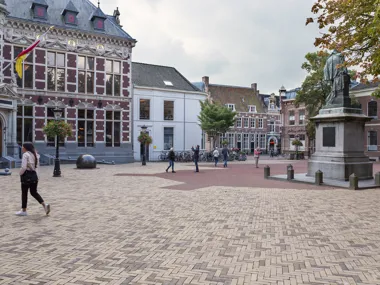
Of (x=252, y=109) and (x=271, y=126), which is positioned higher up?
(x=252, y=109)

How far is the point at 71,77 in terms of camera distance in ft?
103

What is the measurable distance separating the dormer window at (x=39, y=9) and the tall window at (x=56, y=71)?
123 inches

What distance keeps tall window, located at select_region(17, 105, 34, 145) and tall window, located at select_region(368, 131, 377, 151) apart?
40116 millimetres

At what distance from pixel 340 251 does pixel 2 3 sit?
28.1 metres

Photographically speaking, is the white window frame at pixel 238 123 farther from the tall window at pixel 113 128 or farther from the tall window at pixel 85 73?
the tall window at pixel 85 73

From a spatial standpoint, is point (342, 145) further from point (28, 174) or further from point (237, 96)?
point (237, 96)

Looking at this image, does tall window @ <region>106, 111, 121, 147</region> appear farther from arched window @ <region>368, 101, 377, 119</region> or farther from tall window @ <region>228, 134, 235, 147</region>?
tall window @ <region>228, 134, 235, 147</region>

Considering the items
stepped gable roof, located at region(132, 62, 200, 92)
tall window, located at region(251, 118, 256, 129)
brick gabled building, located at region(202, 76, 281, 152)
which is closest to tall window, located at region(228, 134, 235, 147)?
brick gabled building, located at region(202, 76, 281, 152)

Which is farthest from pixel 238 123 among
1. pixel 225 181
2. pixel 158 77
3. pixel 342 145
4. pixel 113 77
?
pixel 342 145

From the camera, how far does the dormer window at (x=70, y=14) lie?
31.1 meters

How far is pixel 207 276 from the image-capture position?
4965mm

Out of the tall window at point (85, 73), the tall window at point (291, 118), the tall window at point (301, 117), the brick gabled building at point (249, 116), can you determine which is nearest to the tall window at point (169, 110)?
the tall window at point (85, 73)

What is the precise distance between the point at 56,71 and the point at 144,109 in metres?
11.2

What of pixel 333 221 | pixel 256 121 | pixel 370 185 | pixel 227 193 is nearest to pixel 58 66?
pixel 227 193
